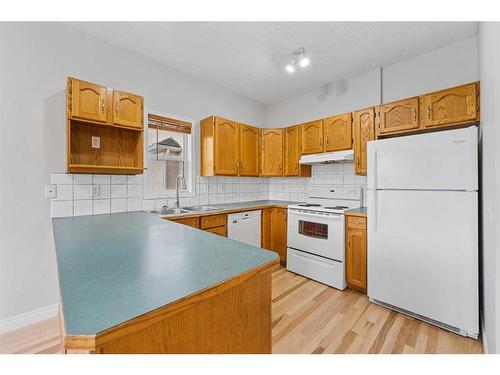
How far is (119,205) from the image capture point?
240 cm

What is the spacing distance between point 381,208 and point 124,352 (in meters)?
2.23

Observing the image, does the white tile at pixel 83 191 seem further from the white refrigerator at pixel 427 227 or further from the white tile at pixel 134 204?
the white refrigerator at pixel 427 227

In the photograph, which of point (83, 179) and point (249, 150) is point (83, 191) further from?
point (249, 150)

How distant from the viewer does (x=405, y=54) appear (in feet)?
8.32

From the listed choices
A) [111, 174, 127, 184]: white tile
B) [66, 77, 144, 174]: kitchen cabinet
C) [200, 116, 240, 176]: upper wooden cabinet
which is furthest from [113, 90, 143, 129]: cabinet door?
[200, 116, 240, 176]: upper wooden cabinet

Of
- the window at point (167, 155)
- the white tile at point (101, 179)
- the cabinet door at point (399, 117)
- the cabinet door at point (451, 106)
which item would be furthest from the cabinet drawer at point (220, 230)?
the cabinet door at point (451, 106)

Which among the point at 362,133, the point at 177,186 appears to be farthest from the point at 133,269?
the point at 362,133

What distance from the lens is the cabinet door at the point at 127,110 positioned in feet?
6.78

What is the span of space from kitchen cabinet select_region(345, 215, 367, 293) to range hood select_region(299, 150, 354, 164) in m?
0.73

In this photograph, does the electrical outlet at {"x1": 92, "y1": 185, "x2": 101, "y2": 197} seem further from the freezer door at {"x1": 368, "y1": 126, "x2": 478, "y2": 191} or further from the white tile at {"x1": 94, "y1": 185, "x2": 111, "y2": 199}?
the freezer door at {"x1": 368, "y1": 126, "x2": 478, "y2": 191}

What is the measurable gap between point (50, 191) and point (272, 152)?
267 cm

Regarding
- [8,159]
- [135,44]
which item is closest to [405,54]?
[135,44]

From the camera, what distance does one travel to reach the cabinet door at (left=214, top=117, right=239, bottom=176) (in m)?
2.98

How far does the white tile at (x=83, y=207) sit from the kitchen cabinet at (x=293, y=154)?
248cm
